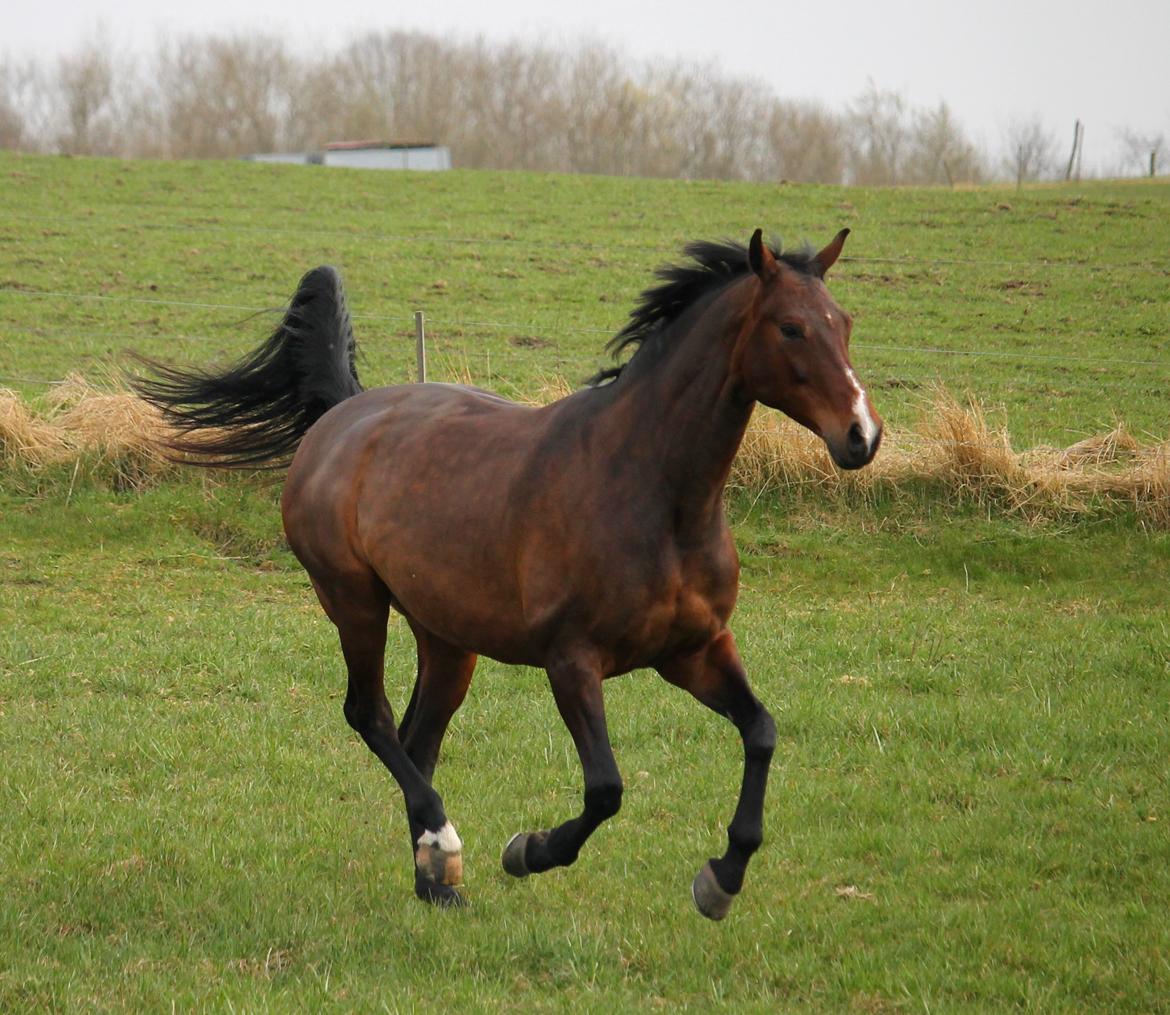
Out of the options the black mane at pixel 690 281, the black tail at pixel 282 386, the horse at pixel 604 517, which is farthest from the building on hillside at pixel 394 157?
the black mane at pixel 690 281

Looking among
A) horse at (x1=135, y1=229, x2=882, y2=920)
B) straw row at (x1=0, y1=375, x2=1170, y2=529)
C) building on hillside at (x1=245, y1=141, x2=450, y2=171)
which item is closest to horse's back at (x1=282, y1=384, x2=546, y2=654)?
horse at (x1=135, y1=229, x2=882, y2=920)

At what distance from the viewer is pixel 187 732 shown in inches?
269

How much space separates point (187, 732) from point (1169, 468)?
24.7 feet

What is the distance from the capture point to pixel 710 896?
4.50 m

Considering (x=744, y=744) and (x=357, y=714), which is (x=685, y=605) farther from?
(x=357, y=714)

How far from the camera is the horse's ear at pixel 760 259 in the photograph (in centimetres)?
418

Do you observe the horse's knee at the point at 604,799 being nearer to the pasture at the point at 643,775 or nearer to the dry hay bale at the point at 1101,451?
the pasture at the point at 643,775

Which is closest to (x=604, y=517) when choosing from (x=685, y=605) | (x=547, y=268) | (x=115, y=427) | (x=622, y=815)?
(x=685, y=605)

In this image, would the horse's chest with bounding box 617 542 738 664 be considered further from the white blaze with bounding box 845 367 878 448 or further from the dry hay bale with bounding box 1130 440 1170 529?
the dry hay bale with bounding box 1130 440 1170 529

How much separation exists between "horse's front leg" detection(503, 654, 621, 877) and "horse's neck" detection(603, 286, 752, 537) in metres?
0.57

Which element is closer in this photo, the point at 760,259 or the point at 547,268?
the point at 760,259

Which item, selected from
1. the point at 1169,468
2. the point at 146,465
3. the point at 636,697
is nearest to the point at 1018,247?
the point at 1169,468

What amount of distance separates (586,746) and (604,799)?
0.18m

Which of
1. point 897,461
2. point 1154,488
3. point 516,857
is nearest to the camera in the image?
point 516,857
